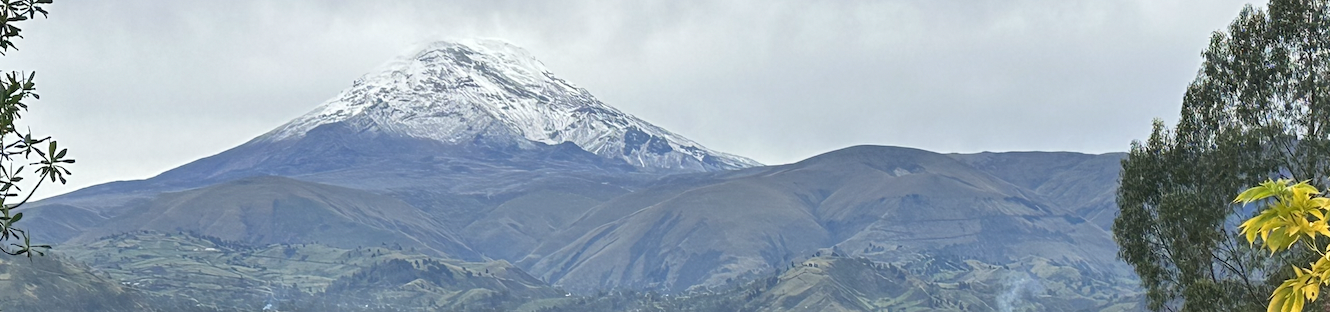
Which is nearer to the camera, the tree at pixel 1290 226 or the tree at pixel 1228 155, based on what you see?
the tree at pixel 1290 226

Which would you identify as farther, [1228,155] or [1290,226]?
[1228,155]

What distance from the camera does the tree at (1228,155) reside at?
49.7m

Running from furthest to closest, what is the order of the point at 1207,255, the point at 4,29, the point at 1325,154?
the point at 1207,255
the point at 1325,154
the point at 4,29

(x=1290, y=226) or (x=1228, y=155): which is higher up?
(x=1228, y=155)

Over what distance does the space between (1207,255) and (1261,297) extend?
2464 millimetres

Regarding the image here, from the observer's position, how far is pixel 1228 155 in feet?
167

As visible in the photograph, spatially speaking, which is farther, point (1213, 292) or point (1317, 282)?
point (1213, 292)

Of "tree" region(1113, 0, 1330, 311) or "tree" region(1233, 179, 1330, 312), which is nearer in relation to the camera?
"tree" region(1233, 179, 1330, 312)

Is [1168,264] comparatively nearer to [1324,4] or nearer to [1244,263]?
[1244,263]

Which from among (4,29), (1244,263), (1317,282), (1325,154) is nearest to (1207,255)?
(1244,263)

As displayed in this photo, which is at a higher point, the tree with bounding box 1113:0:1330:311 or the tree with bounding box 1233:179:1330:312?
the tree with bounding box 1113:0:1330:311

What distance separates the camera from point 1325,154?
47.9m

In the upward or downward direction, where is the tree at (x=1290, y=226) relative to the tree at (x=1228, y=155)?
downward

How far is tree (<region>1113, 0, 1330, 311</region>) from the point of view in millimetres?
49688
